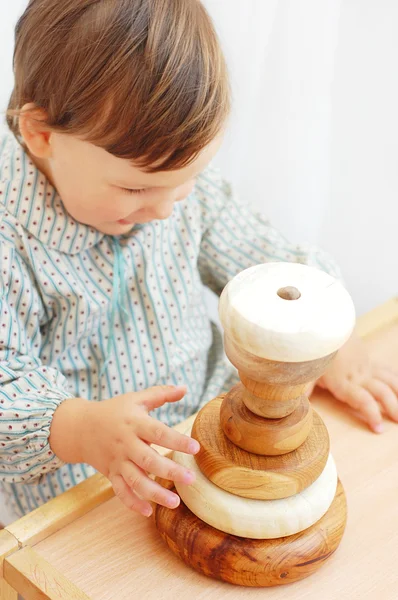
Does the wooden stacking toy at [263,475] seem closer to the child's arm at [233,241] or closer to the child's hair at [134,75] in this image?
the child's hair at [134,75]

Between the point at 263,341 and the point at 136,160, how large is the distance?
8.9 inches

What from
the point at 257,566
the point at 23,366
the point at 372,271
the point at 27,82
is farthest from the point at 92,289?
the point at 372,271

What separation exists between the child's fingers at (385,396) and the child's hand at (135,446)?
23 cm

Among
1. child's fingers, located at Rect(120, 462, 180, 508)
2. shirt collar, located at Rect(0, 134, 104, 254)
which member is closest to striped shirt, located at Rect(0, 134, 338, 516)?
shirt collar, located at Rect(0, 134, 104, 254)

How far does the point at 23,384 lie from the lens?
2.18 feet

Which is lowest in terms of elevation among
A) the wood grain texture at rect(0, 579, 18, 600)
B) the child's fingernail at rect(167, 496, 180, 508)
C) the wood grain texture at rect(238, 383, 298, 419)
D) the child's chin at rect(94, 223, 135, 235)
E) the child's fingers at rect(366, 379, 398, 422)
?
the wood grain texture at rect(0, 579, 18, 600)

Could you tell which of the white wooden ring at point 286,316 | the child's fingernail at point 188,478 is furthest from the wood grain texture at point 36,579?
the white wooden ring at point 286,316

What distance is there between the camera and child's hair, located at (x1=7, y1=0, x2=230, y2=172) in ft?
1.92

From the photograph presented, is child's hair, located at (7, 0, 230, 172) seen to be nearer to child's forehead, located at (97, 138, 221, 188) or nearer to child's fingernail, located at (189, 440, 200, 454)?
child's forehead, located at (97, 138, 221, 188)

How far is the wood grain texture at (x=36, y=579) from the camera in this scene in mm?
522

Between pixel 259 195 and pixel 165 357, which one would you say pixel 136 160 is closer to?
pixel 165 357

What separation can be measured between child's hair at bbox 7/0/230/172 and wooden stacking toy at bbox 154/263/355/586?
0.15 metres

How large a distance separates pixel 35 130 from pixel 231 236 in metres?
0.28

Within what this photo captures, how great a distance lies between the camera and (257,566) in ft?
1.72
